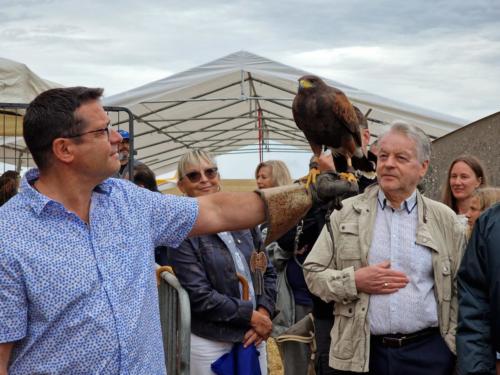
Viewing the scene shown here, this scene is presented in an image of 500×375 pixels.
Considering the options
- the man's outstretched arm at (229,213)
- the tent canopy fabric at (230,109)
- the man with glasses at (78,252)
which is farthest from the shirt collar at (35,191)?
the tent canopy fabric at (230,109)

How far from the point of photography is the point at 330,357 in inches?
143

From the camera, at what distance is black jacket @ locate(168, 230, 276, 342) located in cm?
386

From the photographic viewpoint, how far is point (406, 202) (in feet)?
12.1

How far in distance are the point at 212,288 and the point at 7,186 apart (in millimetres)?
2136

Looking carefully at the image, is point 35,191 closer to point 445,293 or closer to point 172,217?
point 172,217

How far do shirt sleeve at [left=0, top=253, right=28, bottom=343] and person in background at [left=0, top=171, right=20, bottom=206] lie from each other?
3.21 meters

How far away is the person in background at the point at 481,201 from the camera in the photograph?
4.35 meters

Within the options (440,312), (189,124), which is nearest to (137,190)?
(440,312)

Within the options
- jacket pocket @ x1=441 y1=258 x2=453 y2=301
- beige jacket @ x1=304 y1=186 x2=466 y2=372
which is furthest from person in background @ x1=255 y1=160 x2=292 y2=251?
jacket pocket @ x1=441 y1=258 x2=453 y2=301

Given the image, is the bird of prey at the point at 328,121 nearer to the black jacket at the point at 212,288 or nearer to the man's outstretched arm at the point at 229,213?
the black jacket at the point at 212,288

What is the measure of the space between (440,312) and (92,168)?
1.92 m

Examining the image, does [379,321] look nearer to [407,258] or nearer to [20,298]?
[407,258]

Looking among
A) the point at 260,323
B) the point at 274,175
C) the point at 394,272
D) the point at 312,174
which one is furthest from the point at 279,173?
the point at 312,174

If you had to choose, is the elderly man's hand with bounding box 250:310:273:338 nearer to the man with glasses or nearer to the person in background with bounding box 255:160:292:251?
the person in background with bounding box 255:160:292:251
